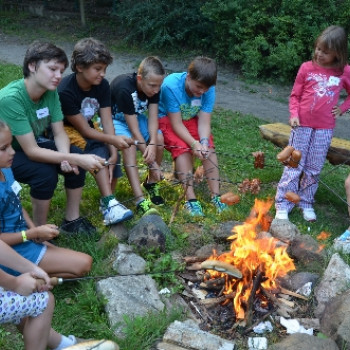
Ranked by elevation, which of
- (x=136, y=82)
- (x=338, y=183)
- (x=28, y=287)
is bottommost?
(x=338, y=183)

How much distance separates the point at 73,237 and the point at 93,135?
34.6 inches

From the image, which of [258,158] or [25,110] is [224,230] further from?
[25,110]

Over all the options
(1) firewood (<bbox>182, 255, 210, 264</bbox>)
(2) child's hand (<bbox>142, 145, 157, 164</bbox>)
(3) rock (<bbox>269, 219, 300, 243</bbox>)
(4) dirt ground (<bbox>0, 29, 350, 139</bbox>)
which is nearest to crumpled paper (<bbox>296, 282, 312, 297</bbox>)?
(3) rock (<bbox>269, 219, 300, 243</bbox>)

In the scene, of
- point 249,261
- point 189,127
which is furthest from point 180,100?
point 249,261

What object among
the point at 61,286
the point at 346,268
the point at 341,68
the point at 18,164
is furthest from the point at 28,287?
the point at 341,68

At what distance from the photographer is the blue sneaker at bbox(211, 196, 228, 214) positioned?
4703mm

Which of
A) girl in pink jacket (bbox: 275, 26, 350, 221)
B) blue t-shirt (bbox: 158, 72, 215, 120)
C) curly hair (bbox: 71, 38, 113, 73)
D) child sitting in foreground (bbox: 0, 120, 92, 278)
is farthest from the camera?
blue t-shirt (bbox: 158, 72, 215, 120)

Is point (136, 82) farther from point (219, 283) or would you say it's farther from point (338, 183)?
point (338, 183)

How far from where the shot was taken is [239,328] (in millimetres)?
3330

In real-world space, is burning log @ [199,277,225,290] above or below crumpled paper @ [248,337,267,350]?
above

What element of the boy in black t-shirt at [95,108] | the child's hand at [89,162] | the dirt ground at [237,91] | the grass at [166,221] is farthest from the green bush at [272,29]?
the child's hand at [89,162]

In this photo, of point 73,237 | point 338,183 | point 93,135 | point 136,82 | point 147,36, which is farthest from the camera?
point 147,36

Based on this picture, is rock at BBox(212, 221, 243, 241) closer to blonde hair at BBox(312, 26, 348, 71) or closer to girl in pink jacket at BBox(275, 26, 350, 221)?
girl in pink jacket at BBox(275, 26, 350, 221)

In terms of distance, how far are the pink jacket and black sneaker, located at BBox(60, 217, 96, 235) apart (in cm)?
208
